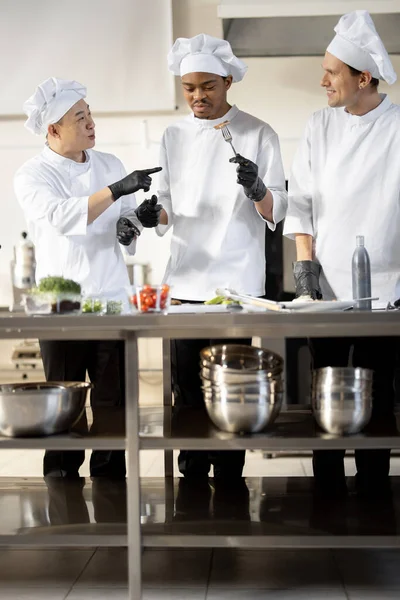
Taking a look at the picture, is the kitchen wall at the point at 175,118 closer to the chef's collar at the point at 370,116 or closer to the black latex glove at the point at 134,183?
the chef's collar at the point at 370,116

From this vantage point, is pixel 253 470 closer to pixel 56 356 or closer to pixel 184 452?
pixel 184 452

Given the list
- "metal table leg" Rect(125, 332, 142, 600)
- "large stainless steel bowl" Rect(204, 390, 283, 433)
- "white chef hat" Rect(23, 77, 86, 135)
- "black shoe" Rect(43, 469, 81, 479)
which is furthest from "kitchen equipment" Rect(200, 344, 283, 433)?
"white chef hat" Rect(23, 77, 86, 135)

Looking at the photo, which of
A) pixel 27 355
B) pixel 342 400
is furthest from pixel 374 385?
pixel 27 355

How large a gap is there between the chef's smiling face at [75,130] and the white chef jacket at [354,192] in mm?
787

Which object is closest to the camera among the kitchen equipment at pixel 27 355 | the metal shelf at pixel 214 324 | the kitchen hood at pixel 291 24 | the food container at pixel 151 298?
the metal shelf at pixel 214 324

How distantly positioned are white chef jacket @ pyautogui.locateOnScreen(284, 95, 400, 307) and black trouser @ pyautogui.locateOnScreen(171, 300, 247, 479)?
0.43 metres

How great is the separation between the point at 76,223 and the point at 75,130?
1.32 feet

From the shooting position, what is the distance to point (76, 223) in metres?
2.81

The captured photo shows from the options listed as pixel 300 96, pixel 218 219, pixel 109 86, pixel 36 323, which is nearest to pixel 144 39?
pixel 109 86

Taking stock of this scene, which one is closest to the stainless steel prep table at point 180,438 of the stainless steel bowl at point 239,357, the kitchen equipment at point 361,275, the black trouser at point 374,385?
the stainless steel bowl at point 239,357

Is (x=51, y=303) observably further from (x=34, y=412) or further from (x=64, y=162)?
(x=64, y=162)

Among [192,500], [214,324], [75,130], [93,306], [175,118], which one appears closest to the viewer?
[214,324]

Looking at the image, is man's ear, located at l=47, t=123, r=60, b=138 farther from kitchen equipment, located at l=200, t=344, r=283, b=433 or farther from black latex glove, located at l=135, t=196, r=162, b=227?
kitchen equipment, located at l=200, t=344, r=283, b=433

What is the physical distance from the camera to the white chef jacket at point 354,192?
2795 mm
